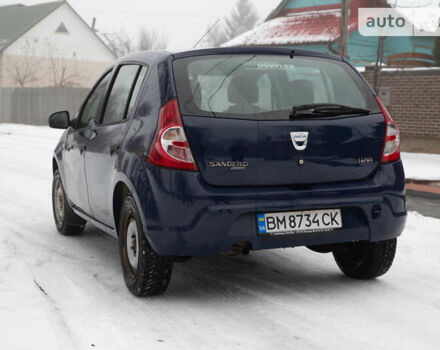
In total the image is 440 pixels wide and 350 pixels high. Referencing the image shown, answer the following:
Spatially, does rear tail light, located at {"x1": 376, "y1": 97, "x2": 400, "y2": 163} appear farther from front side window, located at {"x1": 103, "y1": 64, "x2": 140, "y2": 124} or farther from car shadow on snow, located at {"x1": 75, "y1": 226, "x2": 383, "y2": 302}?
front side window, located at {"x1": 103, "y1": 64, "x2": 140, "y2": 124}

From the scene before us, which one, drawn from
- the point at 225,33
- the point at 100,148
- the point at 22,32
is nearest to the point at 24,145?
the point at 100,148

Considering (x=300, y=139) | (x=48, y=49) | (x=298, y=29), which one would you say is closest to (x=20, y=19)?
(x=48, y=49)

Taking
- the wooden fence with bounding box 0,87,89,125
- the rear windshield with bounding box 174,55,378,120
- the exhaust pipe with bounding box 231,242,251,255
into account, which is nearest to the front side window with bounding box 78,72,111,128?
the rear windshield with bounding box 174,55,378,120

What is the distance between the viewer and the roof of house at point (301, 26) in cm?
2661

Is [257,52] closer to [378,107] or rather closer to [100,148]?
[378,107]

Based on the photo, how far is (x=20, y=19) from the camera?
5394cm

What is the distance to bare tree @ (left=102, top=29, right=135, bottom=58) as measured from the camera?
73.1 m

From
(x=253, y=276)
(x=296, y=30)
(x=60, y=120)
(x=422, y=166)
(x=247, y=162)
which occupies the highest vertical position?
(x=247, y=162)

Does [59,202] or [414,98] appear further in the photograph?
[414,98]

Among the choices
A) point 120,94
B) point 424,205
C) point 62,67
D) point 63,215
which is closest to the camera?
point 120,94

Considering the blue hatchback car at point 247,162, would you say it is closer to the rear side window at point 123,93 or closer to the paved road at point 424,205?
the rear side window at point 123,93

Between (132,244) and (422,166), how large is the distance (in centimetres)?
1155

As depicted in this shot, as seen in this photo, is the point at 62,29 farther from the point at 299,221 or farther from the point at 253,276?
the point at 299,221

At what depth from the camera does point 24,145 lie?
21.1 meters
